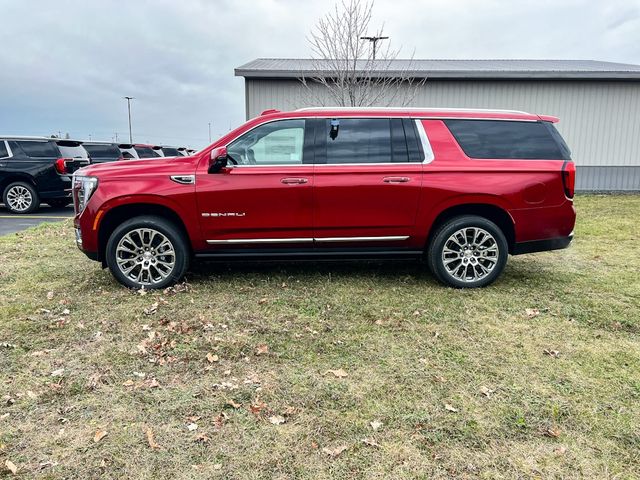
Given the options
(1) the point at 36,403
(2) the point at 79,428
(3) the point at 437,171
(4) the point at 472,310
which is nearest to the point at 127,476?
(2) the point at 79,428

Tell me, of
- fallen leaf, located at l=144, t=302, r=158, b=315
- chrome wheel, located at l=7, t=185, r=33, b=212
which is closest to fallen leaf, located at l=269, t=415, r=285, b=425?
fallen leaf, located at l=144, t=302, r=158, b=315

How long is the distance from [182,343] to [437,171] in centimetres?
302

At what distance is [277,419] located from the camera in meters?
2.70

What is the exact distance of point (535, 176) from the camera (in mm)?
4871

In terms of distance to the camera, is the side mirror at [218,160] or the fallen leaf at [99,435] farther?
the side mirror at [218,160]

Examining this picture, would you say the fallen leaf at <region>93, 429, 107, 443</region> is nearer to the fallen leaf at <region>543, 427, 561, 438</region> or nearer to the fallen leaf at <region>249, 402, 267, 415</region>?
the fallen leaf at <region>249, 402, 267, 415</region>

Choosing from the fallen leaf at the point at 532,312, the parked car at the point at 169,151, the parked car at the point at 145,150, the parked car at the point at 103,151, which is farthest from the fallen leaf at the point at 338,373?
A: the parked car at the point at 169,151

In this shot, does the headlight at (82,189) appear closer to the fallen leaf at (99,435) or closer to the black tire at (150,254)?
the black tire at (150,254)

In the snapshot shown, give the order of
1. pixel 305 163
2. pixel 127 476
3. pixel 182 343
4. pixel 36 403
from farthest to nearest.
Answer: pixel 305 163 < pixel 182 343 < pixel 36 403 < pixel 127 476

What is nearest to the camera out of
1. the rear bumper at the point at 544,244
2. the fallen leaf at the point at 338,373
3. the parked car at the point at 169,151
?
the fallen leaf at the point at 338,373

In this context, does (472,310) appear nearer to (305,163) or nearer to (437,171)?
(437,171)

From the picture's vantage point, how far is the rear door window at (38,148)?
11.5 m

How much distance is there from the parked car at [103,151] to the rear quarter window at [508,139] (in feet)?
41.3

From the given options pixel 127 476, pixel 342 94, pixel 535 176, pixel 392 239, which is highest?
pixel 342 94
